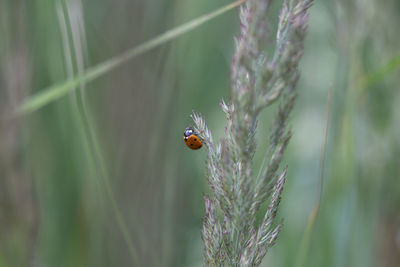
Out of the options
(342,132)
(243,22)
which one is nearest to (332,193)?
(342,132)

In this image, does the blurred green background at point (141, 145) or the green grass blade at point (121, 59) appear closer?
the green grass blade at point (121, 59)

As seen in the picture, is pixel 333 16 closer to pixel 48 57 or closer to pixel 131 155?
pixel 131 155

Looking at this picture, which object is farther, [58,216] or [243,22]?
[58,216]

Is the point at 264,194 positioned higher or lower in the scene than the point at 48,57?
lower

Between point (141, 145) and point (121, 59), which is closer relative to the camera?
point (121, 59)

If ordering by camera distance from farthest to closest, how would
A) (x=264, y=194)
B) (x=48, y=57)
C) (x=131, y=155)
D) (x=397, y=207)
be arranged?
1. (x=397, y=207)
2. (x=48, y=57)
3. (x=131, y=155)
4. (x=264, y=194)

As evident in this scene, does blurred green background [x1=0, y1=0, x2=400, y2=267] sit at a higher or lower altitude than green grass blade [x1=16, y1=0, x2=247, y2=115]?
lower

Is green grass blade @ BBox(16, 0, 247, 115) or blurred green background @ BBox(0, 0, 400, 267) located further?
blurred green background @ BBox(0, 0, 400, 267)

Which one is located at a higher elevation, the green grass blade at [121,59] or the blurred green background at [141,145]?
the green grass blade at [121,59]
